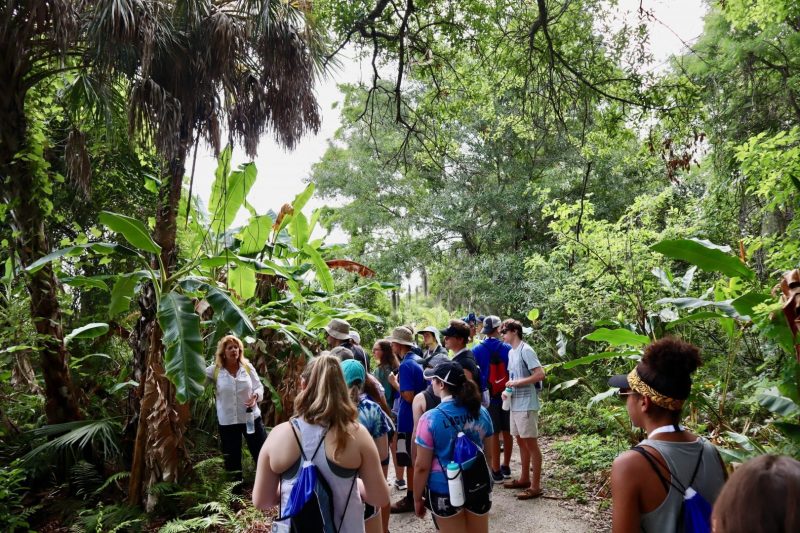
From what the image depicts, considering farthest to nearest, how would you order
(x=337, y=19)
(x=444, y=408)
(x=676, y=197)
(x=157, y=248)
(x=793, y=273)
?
(x=676, y=197)
(x=337, y=19)
(x=157, y=248)
(x=444, y=408)
(x=793, y=273)

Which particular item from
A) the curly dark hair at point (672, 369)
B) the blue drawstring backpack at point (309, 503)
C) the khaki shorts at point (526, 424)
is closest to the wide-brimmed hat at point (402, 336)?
the khaki shorts at point (526, 424)

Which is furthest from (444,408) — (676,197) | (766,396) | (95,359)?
(676,197)

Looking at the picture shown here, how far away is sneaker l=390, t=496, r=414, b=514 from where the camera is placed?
5.45 meters

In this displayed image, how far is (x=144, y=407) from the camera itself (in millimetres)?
4953

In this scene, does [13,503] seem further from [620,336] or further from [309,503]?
[620,336]

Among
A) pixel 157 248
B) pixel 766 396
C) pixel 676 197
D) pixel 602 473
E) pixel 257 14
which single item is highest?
pixel 257 14

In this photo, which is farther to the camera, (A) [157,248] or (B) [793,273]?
(A) [157,248]

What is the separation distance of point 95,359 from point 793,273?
25.8 ft

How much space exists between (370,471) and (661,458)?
1433 mm

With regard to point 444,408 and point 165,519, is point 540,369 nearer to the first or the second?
point 444,408

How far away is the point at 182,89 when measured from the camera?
19.9 feet

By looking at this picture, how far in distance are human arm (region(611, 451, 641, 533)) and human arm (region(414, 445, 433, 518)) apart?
5.04ft

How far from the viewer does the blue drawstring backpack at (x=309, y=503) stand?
2484 mm

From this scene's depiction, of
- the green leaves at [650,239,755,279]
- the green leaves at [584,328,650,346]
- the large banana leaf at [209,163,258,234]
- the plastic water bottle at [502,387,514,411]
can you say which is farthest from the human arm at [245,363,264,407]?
the green leaves at [650,239,755,279]
